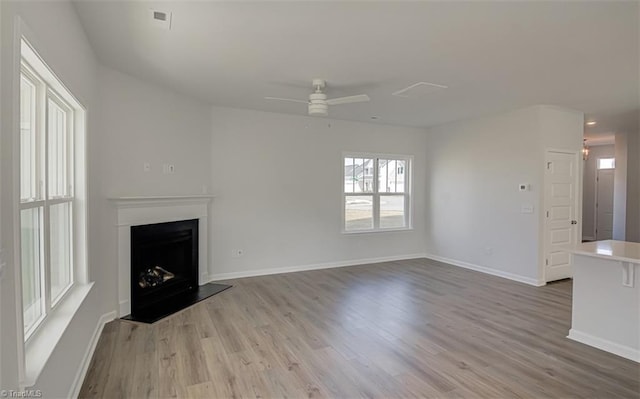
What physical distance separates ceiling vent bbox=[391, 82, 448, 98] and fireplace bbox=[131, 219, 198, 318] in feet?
10.8

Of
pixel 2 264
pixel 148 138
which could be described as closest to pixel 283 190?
pixel 148 138

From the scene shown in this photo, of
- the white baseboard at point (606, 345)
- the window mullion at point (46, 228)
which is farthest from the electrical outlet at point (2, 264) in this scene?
the white baseboard at point (606, 345)

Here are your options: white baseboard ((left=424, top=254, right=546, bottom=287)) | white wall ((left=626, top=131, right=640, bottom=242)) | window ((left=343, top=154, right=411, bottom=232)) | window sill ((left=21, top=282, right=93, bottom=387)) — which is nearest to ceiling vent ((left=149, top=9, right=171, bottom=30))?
window sill ((left=21, top=282, right=93, bottom=387))

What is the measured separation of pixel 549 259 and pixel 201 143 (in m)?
5.54

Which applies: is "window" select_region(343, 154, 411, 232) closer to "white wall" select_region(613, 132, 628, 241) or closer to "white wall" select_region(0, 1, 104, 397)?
"white wall" select_region(0, 1, 104, 397)

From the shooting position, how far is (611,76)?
372 centimetres

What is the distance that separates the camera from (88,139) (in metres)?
3.03

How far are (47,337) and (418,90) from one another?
13.8 feet

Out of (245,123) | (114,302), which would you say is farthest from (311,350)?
(245,123)

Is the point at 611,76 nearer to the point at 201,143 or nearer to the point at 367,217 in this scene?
the point at 367,217

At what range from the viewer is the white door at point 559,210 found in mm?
5141

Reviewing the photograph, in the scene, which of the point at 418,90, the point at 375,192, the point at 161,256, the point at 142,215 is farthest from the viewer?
the point at 375,192

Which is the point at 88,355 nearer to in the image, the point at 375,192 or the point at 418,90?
the point at 418,90

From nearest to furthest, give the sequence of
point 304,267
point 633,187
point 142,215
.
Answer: point 142,215 < point 304,267 < point 633,187
